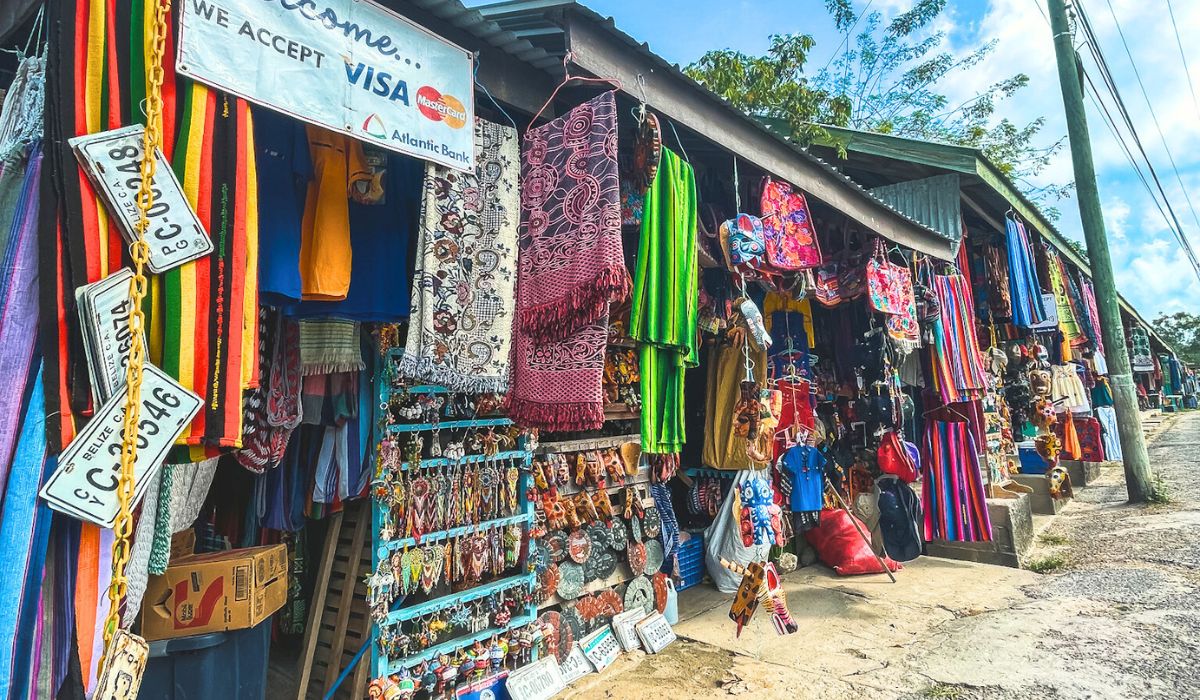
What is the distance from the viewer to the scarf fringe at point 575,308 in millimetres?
2207

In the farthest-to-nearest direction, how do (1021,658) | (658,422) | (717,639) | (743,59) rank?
(743,59) < (717,639) < (1021,658) < (658,422)

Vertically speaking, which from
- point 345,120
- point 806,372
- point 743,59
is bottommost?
point 806,372

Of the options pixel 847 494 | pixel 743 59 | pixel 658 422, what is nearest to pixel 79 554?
pixel 658 422

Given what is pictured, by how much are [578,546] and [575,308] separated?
2087 mm

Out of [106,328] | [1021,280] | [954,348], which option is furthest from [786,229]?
[1021,280]

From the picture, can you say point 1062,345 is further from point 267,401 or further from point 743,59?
point 267,401

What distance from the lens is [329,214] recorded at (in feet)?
7.38

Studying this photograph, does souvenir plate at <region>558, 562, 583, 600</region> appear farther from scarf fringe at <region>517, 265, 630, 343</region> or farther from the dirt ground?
scarf fringe at <region>517, 265, 630, 343</region>

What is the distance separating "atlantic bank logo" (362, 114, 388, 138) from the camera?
1.95 meters

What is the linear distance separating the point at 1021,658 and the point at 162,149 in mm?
4669

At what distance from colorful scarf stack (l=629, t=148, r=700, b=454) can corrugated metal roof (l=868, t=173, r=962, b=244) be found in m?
4.20

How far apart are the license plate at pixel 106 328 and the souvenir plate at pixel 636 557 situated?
3.31 metres

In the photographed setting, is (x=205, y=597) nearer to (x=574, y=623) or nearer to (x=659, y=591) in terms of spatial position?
(x=574, y=623)

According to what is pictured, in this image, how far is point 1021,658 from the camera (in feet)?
11.8
